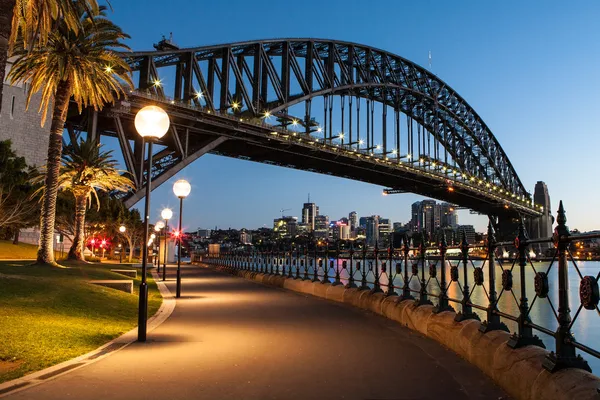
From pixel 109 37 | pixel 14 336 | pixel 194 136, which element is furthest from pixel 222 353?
pixel 194 136

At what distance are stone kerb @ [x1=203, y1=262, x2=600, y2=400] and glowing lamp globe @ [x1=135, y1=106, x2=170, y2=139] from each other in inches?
250

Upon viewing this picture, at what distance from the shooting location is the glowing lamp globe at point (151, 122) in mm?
11391

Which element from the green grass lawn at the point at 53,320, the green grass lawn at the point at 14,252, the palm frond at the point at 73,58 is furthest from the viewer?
the green grass lawn at the point at 14,252

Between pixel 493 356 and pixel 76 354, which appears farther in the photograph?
pixel 76 354

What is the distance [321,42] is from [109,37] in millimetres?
63517

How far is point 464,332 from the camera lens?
855cm

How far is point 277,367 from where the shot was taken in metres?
7.84

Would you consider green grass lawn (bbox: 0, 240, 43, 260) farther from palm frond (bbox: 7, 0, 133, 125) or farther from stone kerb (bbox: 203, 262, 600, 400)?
stone kerb (bbox: 203, 262, 600, 400)

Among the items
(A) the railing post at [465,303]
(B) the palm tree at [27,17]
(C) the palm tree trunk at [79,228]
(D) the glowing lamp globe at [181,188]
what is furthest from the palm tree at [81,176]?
(A) the railing post at [465,303]

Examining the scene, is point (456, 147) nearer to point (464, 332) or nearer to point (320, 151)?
point (320, 151)

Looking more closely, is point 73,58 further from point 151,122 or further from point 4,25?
point 4,25

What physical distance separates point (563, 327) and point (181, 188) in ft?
59.5

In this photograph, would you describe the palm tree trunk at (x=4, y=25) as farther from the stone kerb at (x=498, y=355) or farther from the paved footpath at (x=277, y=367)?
the stone kerb at (x=498, y=355)

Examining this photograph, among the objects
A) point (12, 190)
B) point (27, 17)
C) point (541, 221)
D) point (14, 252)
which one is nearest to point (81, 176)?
point (12, 190)
